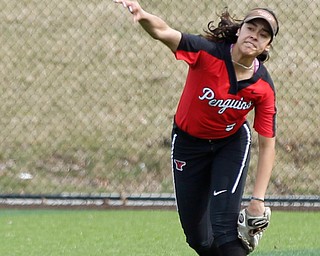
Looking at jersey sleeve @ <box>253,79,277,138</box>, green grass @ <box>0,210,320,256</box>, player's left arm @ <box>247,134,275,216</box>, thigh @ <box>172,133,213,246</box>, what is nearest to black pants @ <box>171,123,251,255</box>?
thigh @ <box>172,133,213,246</box>

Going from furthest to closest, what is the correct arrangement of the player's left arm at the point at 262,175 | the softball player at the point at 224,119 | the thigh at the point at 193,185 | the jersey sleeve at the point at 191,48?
1. the thigh at the point at 193,185
2. the player's left arm at the point at 262,175
3. the softball player at the point at 224,119
4. the jersey sleeve at the point at 191,48

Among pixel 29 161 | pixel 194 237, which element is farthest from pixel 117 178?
pixel 194 237

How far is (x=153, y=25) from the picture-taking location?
5.12 m

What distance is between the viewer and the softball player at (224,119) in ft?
18.0

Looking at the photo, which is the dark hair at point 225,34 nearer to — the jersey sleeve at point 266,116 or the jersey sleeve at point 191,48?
the jersey sleeve at point 191,48

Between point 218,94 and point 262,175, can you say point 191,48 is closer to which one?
point 218,94

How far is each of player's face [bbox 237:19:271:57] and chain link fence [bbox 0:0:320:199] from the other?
5.53m

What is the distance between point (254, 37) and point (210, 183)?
41.0 inches

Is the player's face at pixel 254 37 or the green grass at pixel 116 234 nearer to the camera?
the player's face at pixel 254 37

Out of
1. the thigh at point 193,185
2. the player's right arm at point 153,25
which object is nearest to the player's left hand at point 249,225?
A: the thigh at point 193,185

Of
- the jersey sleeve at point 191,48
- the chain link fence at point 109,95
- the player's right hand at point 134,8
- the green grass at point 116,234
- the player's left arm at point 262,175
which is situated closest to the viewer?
the player's right hand at point 134,8

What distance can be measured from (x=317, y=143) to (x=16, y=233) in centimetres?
479

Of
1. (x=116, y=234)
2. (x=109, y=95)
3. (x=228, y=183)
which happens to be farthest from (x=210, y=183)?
(x=109, y=95)

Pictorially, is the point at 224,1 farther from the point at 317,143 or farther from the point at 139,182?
the point at 139,182
